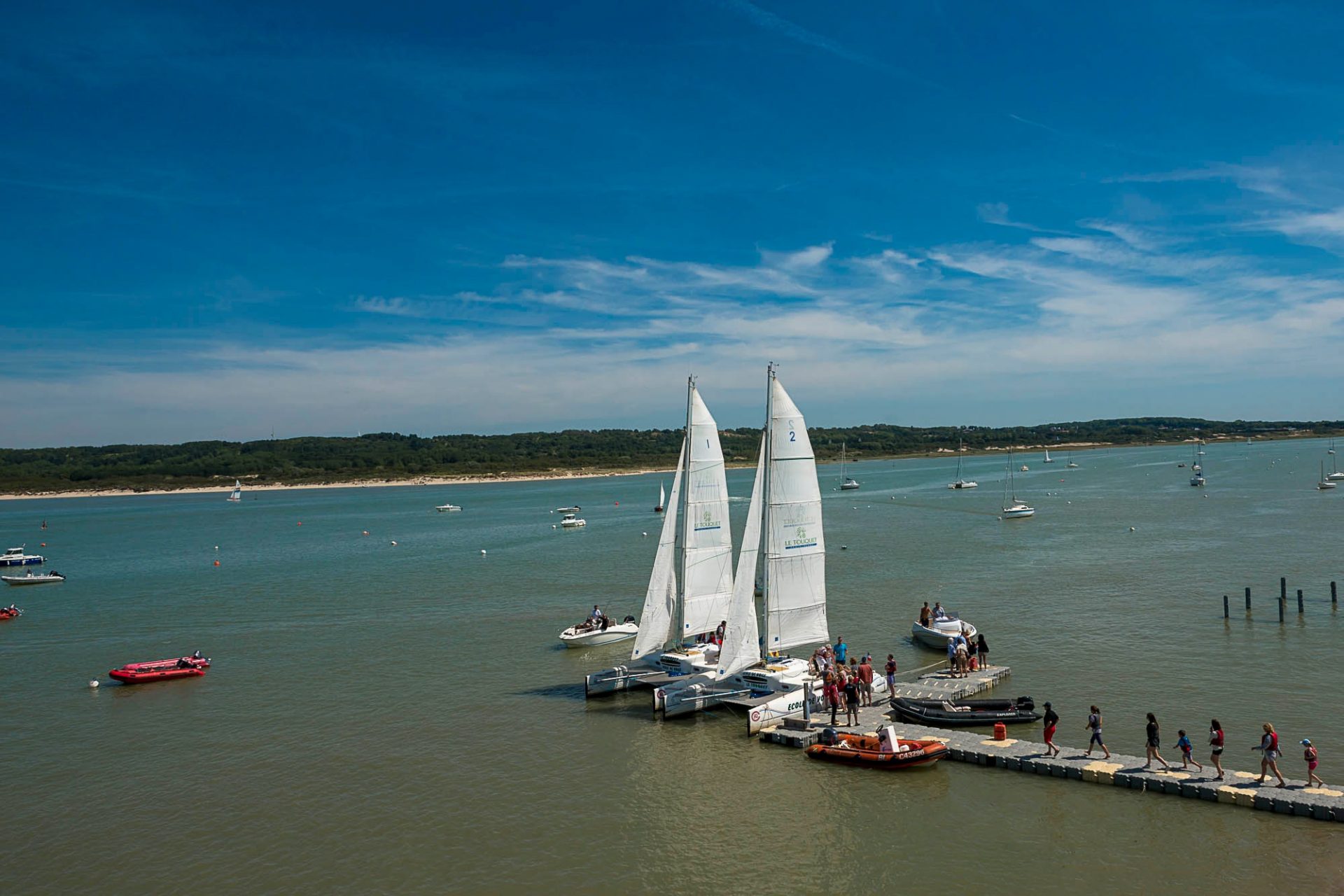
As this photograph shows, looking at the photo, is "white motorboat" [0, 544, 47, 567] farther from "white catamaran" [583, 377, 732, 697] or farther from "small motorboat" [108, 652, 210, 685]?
"white catamaran" [583, 377, 732, 697]

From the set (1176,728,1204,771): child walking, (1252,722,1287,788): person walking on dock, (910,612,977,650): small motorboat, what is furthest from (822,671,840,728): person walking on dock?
(1252,722,1287,788): person walking on dock

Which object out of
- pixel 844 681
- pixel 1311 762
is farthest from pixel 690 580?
pixel 1311 762

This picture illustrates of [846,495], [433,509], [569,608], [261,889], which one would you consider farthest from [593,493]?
[261,889]

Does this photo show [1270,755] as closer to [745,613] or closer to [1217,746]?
[1217,746]

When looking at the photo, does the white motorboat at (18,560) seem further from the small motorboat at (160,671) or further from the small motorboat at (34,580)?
the small motorboat at (160,671)

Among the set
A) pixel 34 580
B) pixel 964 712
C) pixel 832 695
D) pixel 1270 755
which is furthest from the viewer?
pixel 34 580

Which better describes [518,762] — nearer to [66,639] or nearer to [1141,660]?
[1141,660]
